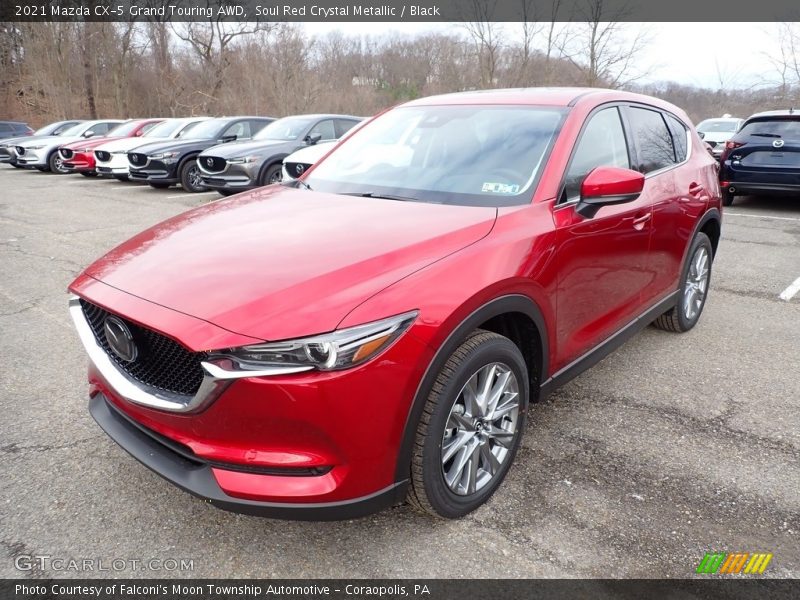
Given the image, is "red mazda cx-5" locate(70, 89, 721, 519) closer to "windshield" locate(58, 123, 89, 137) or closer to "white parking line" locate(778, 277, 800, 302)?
"white parking line" locate(778, 277, 800, 302)

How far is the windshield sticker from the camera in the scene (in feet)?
8.94

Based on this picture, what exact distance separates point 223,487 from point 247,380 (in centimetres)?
39

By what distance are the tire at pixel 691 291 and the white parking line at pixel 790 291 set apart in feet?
4.15

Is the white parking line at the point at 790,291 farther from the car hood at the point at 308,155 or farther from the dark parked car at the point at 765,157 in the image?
the car hood at the point at 308,155

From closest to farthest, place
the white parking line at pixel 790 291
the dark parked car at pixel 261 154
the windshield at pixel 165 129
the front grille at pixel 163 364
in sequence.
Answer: the front grille at pixel 163 364, the white parking line at pixel 790 291, the dark parked car at pixel 261 154, the windshield at pixel 165 129

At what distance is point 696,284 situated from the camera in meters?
4.51

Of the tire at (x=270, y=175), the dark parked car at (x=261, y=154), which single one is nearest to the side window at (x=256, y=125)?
the dark parked car at (x=261, y=154)

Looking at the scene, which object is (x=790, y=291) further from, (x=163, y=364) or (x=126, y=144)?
(x=126, y=144)

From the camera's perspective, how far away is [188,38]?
131ft

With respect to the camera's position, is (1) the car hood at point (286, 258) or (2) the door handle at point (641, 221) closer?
(1) the car hood at point (286, 258)

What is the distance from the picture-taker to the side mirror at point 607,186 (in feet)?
8.77

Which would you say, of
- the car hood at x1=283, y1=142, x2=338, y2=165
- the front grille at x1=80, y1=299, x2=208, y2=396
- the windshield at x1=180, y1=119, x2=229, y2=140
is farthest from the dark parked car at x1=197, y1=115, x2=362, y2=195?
the front grille at x1=80, y1=299, x2=208, y2=396

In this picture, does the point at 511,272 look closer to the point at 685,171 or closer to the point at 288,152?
the point at 685,171

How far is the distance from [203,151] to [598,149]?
10219 mm
